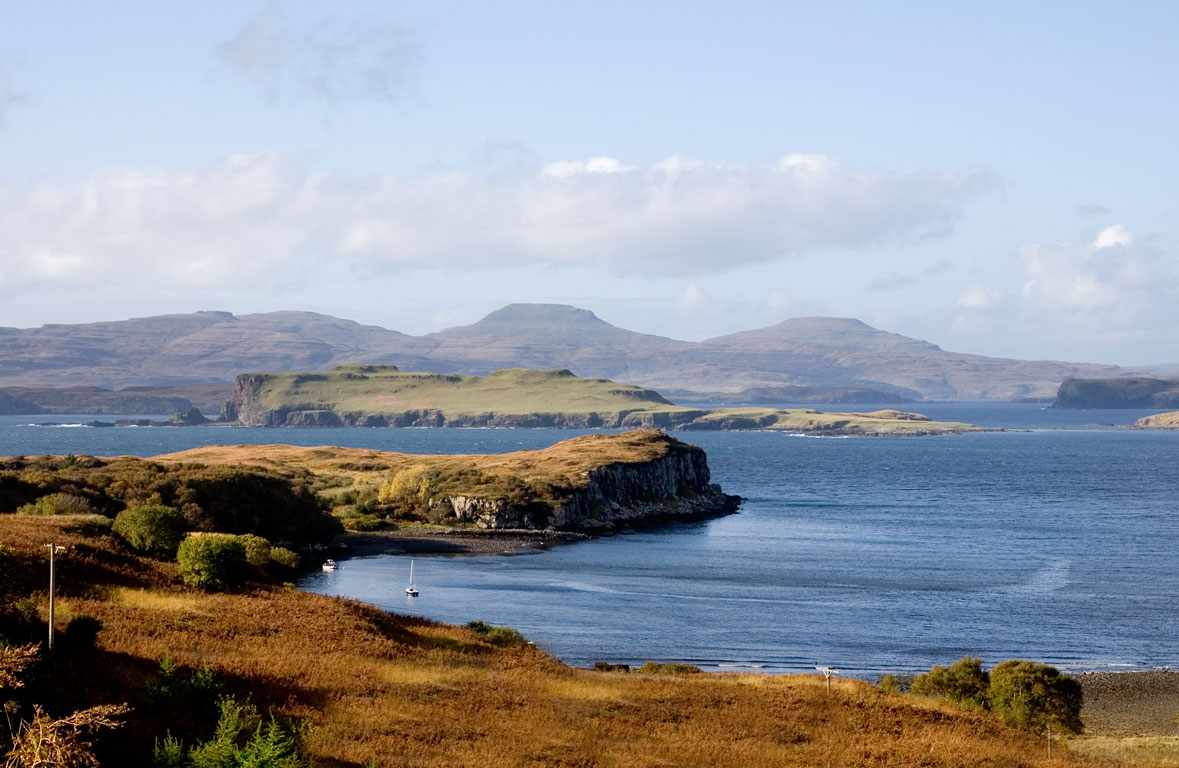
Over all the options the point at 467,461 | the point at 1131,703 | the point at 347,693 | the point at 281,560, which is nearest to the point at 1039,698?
the point at 1131,703

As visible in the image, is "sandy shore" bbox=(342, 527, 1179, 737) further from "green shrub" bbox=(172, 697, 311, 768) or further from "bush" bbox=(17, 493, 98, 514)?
"bush" bbox=(17, 493, 98, 514)

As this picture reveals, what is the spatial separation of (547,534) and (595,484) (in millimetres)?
18626

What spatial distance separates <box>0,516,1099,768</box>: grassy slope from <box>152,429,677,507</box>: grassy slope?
259ft

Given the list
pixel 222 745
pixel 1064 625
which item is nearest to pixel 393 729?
pixel 222 745

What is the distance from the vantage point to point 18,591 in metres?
35.9

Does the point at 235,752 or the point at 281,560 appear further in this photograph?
the point at 281,560

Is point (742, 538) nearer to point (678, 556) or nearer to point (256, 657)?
point (678, 556)

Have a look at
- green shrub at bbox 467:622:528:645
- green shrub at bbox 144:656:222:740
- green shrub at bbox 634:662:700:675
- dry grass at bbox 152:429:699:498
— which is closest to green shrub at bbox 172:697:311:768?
green shrub at bbox 144:656:222:740

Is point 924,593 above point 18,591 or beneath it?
beneath

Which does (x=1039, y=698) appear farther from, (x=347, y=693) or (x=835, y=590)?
(x=835, y=590)

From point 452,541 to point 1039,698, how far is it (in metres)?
68.8

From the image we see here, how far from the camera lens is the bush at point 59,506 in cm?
7106

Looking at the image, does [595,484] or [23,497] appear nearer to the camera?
[23,497]

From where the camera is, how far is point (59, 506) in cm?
7394
